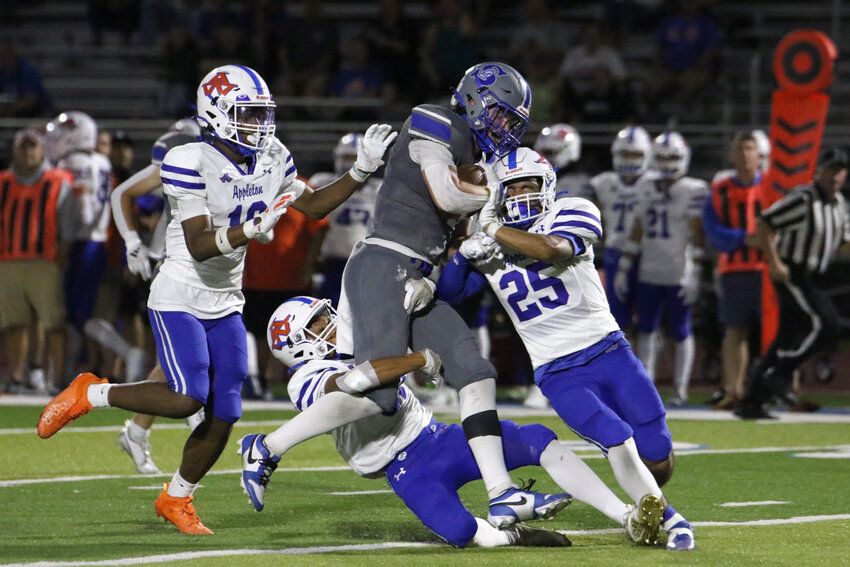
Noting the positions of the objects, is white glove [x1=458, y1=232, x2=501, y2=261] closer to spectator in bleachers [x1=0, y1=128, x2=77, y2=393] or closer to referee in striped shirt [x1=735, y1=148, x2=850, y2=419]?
referee in striped shirt [x1=735, y1=148, x2=850, y2=419]

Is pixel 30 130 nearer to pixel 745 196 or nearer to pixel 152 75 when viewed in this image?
pixel 745 196

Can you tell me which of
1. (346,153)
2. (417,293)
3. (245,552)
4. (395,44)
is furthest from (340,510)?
(395,44)

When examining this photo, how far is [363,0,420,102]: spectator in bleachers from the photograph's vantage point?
13.9 metres

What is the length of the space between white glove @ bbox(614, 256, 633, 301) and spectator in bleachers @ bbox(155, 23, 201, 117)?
5.81 m

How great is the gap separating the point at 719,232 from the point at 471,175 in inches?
196

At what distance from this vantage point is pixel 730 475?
642 cm

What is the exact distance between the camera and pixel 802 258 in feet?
28.0

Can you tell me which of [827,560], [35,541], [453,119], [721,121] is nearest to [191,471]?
[35,541]

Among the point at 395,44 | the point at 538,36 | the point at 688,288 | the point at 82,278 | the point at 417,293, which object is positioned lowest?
the point at 82,278

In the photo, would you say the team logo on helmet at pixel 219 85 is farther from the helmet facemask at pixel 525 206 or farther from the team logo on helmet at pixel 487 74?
the helmet facemask at pixel 525 206

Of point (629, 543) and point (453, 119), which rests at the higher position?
point (453, 119)

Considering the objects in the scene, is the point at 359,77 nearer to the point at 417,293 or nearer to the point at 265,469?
the point at 417,293

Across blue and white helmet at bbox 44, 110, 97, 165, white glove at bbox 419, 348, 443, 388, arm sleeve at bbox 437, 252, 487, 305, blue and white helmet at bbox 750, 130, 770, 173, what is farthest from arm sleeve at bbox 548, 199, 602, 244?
blue and white helmet at bbox 44, 110, 97, 165

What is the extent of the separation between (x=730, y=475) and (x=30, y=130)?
5581 mm
